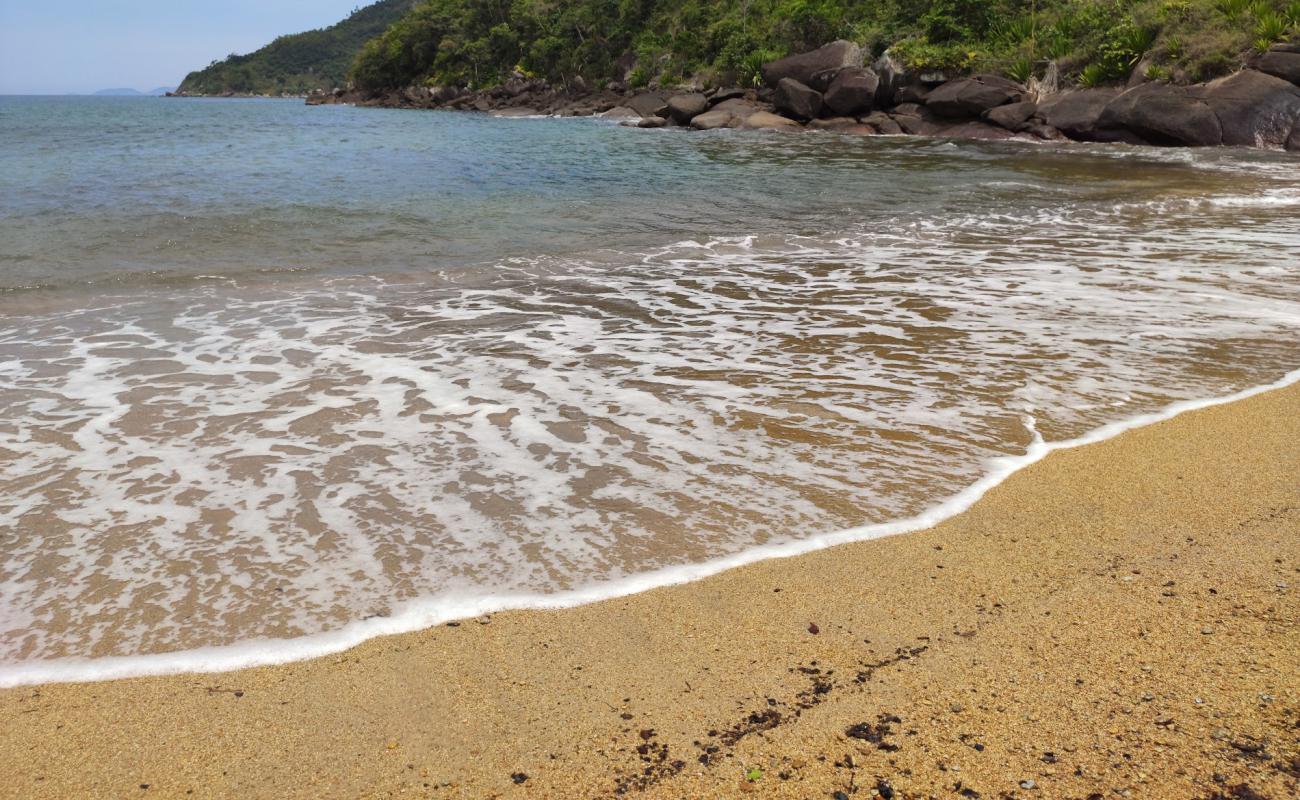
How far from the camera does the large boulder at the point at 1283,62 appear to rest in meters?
21.4

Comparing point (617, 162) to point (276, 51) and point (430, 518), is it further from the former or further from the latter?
point (276, 51)

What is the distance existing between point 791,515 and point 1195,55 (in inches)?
1063

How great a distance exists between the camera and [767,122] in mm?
32188

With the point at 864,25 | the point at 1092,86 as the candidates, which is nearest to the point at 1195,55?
the point at 1092,86

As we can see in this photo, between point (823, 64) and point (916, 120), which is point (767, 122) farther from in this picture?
point (916, 120)

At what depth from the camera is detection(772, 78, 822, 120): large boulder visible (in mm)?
32000

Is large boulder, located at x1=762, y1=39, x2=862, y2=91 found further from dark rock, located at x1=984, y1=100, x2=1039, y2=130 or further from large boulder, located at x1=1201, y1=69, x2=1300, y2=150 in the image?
large boulder, located at x1=1201, y1=69, x2=1300, y2=150

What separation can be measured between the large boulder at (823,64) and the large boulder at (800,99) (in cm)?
53

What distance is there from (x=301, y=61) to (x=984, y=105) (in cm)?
14307

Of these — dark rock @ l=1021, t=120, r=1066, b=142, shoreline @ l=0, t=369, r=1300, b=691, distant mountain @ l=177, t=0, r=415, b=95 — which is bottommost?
shoreline @ l=0, t=369, r=1300, b=691

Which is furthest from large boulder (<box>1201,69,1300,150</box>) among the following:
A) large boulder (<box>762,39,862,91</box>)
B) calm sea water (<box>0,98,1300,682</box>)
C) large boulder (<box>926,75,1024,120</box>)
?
large boulder (<box>762,39,862,91</box>)

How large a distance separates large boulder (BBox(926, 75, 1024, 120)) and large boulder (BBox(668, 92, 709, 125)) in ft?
34.6

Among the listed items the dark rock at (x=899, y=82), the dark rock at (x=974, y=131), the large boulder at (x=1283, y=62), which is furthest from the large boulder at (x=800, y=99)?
the large boulder at (x=1283, y=62)

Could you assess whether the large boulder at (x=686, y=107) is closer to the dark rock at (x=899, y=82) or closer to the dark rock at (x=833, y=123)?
the dark rock at (x=833, y=123)
